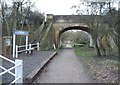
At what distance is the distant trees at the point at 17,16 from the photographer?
69.5 feet

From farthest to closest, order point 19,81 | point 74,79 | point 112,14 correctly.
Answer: point 112,14 → point 74,79 → point 19,81

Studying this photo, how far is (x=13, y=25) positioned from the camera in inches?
805

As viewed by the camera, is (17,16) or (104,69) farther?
(17,16)

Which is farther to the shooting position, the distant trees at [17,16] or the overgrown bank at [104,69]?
the distant trees at [17,16]

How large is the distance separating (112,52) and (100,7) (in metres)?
4.50

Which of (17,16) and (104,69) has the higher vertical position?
(17,16)

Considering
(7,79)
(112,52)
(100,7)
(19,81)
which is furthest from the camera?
(112,52)

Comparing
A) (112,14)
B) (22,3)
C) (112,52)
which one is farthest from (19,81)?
(22,3)

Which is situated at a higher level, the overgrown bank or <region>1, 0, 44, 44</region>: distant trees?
<region>1, 0, 44, 44</region>: distant trees

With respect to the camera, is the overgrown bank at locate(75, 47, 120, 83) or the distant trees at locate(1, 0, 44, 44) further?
the distant trees at locate(1, 0, 44, 44)

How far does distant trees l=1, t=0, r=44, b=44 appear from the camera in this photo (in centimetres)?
2118

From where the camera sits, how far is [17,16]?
23172 millimetres

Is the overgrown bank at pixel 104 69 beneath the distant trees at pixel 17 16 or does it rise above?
beneath

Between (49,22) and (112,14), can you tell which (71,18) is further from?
(112,14)
